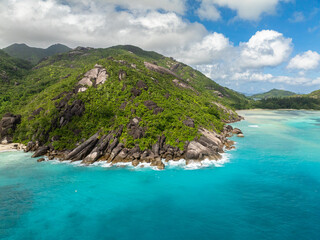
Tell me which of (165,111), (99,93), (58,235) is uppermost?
(99,93)

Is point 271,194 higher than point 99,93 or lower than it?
lower

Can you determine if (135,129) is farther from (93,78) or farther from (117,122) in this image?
(93,78)

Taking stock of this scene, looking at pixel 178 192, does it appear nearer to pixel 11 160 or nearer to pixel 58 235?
pixel 58 235

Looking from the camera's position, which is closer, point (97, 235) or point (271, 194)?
point (97, 235)

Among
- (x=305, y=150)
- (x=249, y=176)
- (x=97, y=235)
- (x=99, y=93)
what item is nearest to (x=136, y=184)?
(x=97, y=235)

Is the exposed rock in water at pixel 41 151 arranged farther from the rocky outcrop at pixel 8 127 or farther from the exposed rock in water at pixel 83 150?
the rocky outcrop at pixel 8 127

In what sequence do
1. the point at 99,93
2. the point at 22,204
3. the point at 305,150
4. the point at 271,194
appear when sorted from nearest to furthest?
the point at 22,204
the point at 271,194
the point at 305,150
the point at 99,93

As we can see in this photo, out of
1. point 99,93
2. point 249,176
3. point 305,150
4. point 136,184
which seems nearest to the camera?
point 136,184
